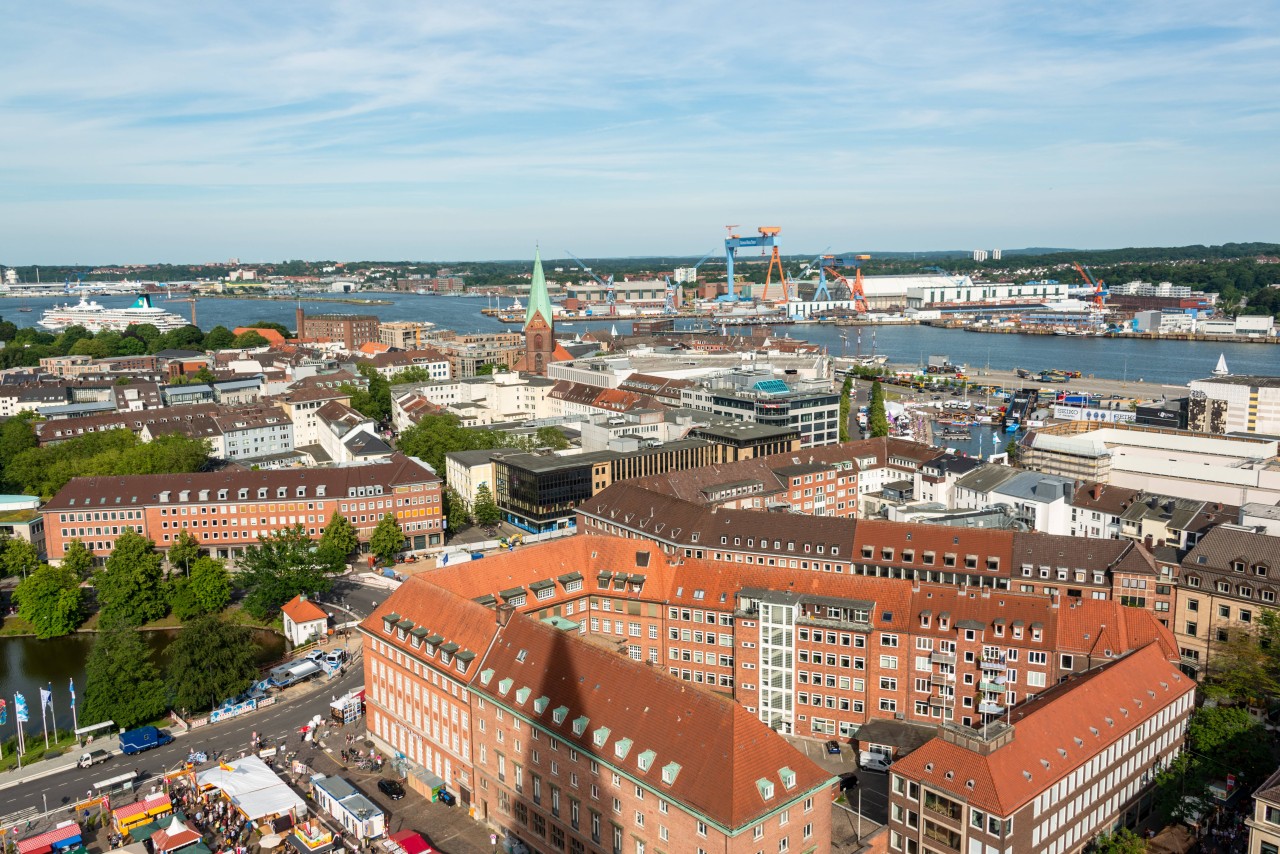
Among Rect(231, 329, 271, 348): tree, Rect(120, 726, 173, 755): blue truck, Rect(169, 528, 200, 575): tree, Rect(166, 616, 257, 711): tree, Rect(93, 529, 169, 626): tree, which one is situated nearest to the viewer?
Rect(120, 726, 173, 755): blue truck

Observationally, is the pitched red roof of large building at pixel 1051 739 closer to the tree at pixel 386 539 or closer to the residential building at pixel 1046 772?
the residential building at pixel 1046 772

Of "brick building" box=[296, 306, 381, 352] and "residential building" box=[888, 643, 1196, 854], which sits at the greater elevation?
"brick building" box=[296, 306, 381, 352]

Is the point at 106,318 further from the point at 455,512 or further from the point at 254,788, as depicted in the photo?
the point at 254,788

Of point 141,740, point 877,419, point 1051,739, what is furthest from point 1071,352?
point 141,740

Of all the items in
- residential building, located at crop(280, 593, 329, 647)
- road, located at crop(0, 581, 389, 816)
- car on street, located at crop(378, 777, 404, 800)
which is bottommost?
road, located at crop(0, 581, 389, 816)

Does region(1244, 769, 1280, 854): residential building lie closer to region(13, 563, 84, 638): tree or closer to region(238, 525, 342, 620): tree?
region(238, 525, 342, 620): tree

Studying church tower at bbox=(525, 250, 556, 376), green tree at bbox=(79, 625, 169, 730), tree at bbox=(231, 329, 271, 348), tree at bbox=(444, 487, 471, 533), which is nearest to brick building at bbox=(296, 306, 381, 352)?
tree at bbox=(231, 329, 271, 348)

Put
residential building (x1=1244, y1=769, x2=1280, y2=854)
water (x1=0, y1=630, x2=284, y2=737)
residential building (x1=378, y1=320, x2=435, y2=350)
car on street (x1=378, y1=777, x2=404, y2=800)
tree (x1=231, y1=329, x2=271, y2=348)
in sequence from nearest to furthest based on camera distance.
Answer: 1. residential building (x1=1244, y1=769, x2=1280, y2=854)
2. car on street (x1=378, y1=777, x2=404, y2=800)
3. water (x1=0, y1=630, x2=284, y2=737)
4. tree (x1=231, y1=329, x2=271, y2=348)
5. residential building (x1=378, y1=320, x2=435, y2=350)

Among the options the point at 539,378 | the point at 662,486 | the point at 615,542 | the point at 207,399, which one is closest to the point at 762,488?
the point at 662,486
